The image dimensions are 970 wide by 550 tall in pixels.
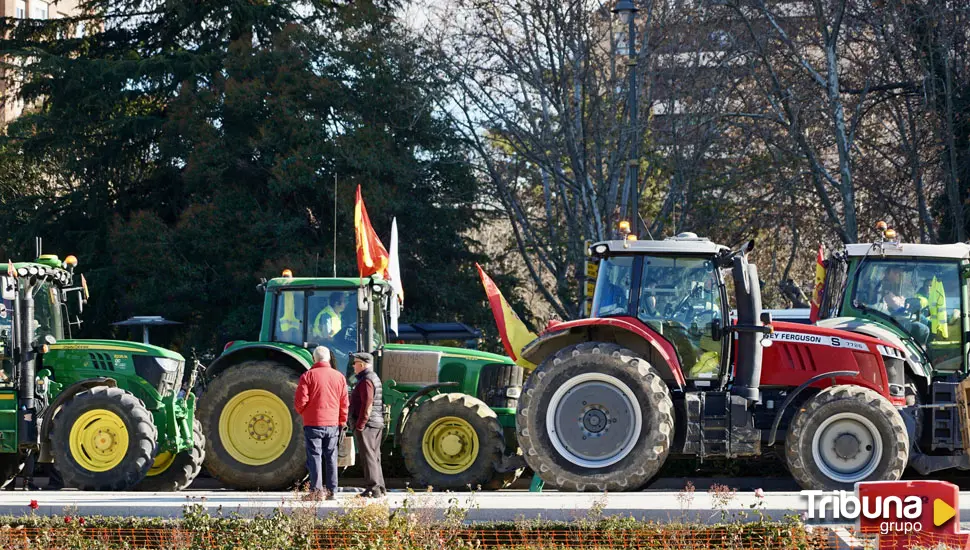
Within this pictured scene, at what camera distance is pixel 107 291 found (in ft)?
94.5

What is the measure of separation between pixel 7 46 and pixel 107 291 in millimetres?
8143

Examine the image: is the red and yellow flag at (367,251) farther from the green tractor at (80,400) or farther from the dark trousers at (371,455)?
the dark trousers at (371,455)

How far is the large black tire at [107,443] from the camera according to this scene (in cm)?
1333

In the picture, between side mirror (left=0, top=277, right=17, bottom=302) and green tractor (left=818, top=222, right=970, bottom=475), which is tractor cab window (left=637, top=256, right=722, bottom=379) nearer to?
green tractor (left=818, top=222, right=970, bottom=475)

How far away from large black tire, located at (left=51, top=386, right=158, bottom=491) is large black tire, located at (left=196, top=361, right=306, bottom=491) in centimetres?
120

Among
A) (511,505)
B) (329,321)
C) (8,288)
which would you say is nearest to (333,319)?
(329,321)

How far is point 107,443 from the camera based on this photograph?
1345cm

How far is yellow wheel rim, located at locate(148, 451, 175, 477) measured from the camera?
14453 millimetres

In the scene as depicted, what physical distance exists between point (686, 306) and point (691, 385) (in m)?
0.79

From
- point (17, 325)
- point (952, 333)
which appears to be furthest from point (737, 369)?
point (17, 325)

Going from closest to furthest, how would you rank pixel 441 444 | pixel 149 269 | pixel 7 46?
pixel 441 444, pixel 149 269, pixel 7 46

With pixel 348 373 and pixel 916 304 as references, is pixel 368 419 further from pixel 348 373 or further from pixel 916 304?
pixel 916 304

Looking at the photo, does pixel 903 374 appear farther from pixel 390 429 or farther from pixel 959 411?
pixel 390 429

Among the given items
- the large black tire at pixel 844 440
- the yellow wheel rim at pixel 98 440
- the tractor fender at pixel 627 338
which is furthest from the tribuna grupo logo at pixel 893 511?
the yellow wheel rim at pixel 98 440
